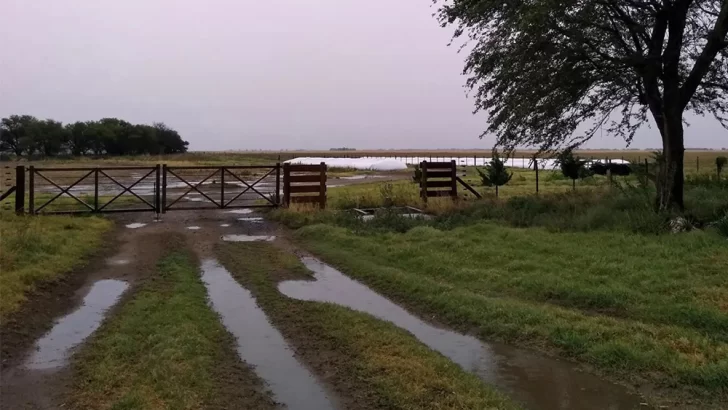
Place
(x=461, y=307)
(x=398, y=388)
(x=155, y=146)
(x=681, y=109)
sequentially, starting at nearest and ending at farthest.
→ (x=398, y=388)
(x=461, y=307)
(x=681, y=109)
(x=155, y=146)

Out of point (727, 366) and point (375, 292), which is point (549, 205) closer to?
point (375, 292)

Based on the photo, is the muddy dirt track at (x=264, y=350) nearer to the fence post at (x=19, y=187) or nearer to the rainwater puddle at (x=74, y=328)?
the rainwater puddle at (x=74, y=328)

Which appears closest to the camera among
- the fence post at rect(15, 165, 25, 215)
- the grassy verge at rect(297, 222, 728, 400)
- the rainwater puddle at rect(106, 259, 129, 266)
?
the grassy verge at rect(297, 222, 728, 400)

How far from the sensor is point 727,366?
218 inches

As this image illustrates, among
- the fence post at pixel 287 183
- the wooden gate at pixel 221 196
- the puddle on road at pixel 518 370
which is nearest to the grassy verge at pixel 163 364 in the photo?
the puddle on road at pixel 518 370

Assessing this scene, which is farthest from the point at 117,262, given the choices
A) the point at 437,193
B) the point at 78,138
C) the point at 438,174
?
the point at 78,138

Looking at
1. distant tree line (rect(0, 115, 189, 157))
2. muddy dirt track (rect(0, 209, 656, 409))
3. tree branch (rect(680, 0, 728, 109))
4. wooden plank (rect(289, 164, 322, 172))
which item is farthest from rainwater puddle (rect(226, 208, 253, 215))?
distant tree line (rect(0, 115, 189, 157))

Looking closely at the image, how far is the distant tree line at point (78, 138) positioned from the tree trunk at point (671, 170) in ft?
263

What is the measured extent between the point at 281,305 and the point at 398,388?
3497 mm

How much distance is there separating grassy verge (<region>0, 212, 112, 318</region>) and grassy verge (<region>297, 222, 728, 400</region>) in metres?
4.87

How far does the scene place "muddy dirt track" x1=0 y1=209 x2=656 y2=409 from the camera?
531 centimetres

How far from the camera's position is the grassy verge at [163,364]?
16.6ft

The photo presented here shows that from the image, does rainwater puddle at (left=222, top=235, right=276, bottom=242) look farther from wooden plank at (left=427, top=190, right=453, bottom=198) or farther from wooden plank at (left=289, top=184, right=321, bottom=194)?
wooden plank at (left=427, top=190, right=453, bottom=198)

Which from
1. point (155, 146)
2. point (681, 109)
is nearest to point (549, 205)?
point (681, 109)
